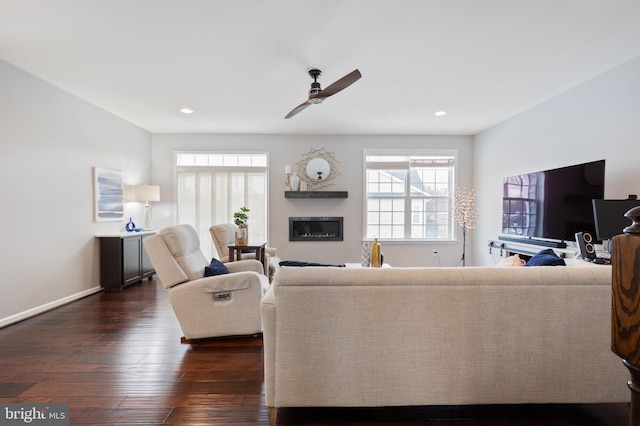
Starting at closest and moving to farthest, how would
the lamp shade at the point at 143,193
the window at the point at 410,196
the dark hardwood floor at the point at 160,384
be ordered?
1. the dark hardwood floor at the point at 160,384
2. the lamp shade at the point at 143,193
3. the window at the point at 410,196

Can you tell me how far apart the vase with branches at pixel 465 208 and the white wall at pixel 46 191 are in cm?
559

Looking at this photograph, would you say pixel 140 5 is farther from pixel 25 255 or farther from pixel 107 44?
pixel 25 255

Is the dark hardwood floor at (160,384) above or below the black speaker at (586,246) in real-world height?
below

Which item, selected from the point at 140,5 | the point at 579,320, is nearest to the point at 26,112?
the point at 140,5

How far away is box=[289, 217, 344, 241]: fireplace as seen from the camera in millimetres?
5465

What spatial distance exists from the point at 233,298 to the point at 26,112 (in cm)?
303

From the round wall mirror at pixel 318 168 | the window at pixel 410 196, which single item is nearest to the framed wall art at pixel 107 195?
the round wall mirror at pixel 318 168

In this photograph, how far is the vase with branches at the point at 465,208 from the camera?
5.09m

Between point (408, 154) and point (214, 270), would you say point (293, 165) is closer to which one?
point (408, 154)

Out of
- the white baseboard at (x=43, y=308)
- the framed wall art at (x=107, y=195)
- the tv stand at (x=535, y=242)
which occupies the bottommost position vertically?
the white baseboard at (x=43, y=308)

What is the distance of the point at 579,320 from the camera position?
1494mm

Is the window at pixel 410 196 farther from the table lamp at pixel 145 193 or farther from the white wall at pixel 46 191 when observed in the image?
the white wall at pixel 46 191

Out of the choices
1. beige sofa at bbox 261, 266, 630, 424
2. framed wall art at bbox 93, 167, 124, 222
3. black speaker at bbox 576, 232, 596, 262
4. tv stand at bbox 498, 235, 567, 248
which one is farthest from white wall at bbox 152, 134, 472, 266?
beige sofa at bbox 261, 266, 630, 424

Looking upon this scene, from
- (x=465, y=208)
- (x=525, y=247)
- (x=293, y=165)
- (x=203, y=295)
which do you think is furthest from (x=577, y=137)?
(x=203, y=295)
